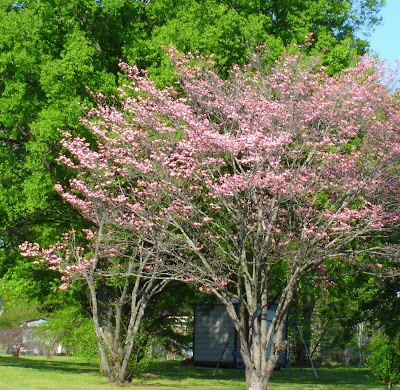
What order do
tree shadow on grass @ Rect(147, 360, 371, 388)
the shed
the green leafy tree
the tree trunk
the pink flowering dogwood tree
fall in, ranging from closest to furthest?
the tree trunk < the pink flowering dogwood tree < the green leafy tree < tree shadow on grass @ Rect(147, 360, 371, 388) < the shed

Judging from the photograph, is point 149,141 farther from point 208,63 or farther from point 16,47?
point 16,47

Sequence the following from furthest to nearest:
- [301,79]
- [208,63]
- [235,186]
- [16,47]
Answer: [16,47]
[208,63]
[301,79]
[235,186]

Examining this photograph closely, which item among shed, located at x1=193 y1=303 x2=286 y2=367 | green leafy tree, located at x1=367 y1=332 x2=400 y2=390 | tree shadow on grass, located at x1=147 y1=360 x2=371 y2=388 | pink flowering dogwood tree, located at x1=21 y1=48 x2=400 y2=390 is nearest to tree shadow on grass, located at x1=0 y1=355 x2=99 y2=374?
tree shadow on grass, located at x1=147 y1=360 x2=371 y2=388

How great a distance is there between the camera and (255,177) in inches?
504

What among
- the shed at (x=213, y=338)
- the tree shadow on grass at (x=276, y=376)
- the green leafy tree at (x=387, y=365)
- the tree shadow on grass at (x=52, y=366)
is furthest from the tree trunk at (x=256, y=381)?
the shed at (x=213, y=338)

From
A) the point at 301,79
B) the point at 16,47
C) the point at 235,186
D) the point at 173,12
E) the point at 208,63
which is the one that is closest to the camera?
the point at 235,186

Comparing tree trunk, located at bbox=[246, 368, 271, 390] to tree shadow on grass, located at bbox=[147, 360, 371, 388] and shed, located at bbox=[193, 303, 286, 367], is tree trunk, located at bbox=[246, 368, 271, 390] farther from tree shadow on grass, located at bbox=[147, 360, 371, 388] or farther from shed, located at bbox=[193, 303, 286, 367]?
shed, located at bbox=[193, 303, 286, 367]

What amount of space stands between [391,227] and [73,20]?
34.7 feet

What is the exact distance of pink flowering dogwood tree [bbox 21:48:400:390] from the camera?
42.8 ft

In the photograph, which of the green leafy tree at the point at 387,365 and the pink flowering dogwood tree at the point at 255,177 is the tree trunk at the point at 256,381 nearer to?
the pink flowering dogwood tree at the point at 255,177

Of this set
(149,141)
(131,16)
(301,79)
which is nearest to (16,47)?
(131,16)

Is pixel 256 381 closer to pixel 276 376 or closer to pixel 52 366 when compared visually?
pixel 276 376

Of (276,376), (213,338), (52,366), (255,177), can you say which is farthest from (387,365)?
(213,338)

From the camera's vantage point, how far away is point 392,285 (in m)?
19.2
